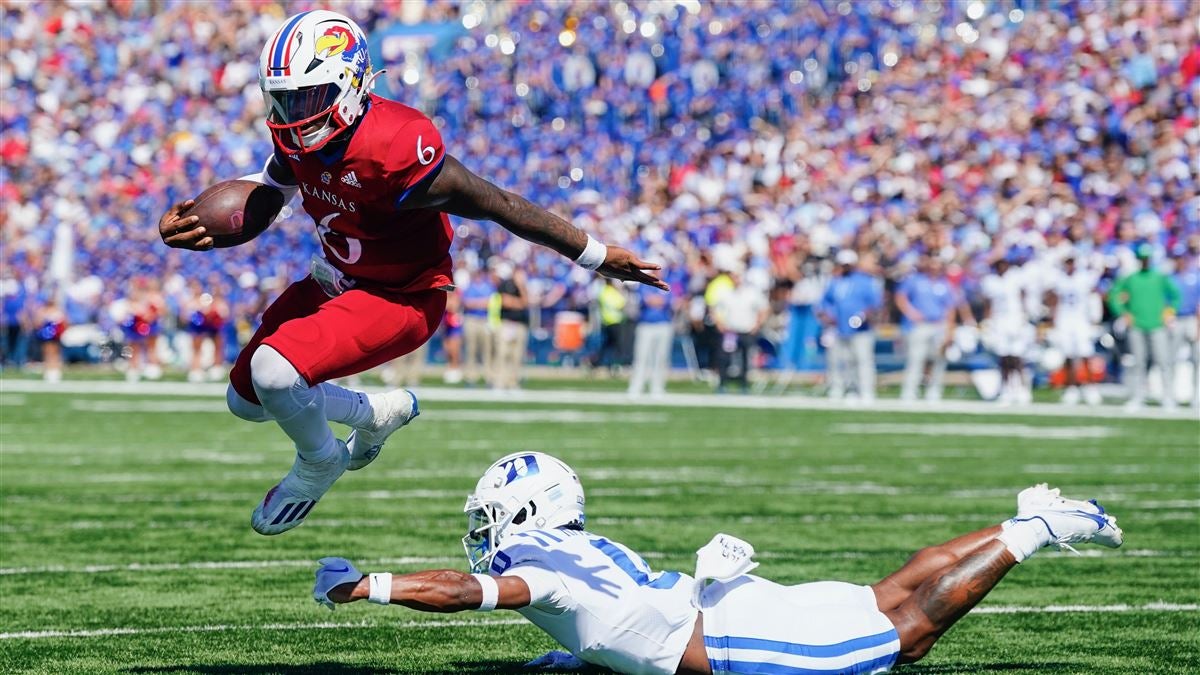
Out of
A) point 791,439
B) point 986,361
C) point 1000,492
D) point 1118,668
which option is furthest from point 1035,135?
point 1118,668

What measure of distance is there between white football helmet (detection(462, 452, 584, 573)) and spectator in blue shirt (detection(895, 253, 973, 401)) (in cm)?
1698

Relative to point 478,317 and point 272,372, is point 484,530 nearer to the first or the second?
point 272,372

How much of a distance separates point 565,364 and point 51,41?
1486cm

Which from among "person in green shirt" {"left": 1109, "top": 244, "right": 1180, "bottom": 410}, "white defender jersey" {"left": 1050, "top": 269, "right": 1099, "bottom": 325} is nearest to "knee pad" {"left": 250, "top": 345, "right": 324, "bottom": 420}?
"person in green shirt" {"left": 1109, "top": 244, "right": 1180, "bottom": 410}

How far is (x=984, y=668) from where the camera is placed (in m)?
5.97

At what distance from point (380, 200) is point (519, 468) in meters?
1.15

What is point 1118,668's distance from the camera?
594cm

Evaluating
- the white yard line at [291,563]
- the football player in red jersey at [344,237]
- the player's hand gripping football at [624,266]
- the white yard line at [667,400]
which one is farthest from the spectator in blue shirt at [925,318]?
the player's hand gripping football at [624,266]

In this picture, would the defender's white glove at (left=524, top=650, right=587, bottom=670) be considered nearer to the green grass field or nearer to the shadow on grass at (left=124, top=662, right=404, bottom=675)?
the green grass field

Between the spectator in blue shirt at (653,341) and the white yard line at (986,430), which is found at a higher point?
the spectator in blue shirt at (653,341)

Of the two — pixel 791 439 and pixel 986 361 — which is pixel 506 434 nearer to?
pixel 791 439

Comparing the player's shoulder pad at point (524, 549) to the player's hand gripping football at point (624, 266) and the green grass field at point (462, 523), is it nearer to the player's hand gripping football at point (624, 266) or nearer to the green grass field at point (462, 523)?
the green grass field at point (462, 523)

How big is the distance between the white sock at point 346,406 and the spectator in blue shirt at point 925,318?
1584 centimetres

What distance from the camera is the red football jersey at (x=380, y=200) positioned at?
5.93 m
